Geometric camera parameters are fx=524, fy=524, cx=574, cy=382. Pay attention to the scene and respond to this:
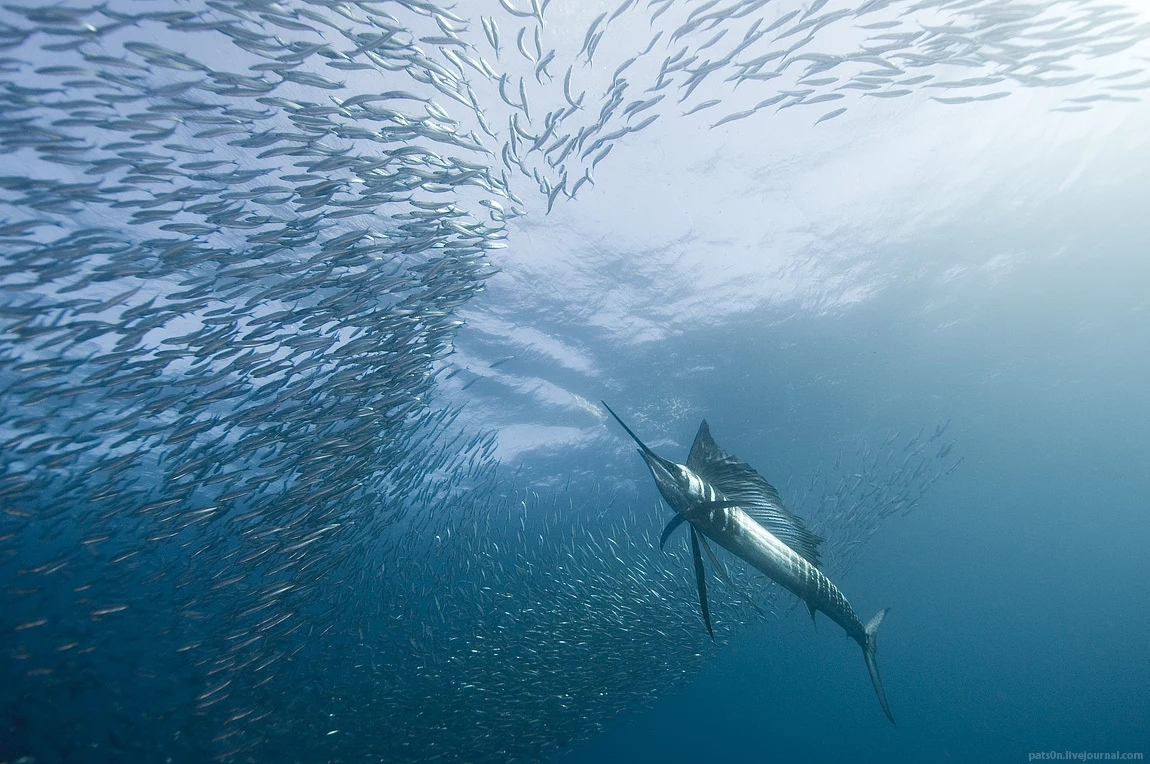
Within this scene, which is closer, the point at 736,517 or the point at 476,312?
the point at 736,517

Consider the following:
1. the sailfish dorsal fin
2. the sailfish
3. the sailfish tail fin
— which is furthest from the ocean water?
the sailfish dorsal fin

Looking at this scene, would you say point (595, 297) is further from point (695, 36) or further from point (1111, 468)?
point (1111, 468)

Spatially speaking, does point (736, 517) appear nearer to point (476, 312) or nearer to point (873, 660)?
point (873, 660)

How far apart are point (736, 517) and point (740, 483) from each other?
0.20m

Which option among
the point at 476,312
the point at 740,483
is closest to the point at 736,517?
the point at 740,483

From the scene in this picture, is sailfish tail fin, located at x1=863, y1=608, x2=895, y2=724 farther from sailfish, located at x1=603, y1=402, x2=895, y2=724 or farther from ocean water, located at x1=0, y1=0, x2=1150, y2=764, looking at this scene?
ocean water, located at x1=0, y1=0, x2=1150, y2=764

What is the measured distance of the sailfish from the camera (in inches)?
106

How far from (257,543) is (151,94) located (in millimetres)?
6081

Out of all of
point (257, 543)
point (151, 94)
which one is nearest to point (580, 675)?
point (257, 543)

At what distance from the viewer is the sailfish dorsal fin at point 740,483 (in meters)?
2.97

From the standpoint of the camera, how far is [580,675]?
572 inches

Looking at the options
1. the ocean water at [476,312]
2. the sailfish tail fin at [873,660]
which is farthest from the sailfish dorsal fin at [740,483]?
the ocean water at [476,312]

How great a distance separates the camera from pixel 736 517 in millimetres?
2922

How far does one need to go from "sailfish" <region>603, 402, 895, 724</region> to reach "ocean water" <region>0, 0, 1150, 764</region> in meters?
3.93
